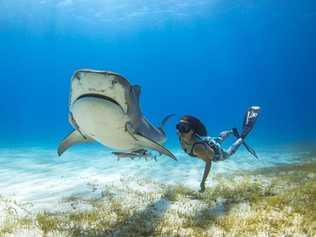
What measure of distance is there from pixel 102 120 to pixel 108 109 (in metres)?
0.33

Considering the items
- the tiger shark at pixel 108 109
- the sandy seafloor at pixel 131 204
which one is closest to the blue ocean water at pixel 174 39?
the sandy seafloor at pixel 131 204

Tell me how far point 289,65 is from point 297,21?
8671 centimetres

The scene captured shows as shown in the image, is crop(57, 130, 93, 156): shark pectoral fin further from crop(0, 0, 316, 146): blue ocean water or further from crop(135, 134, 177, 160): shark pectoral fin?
crop(0, 0, 316, 146): blue ocean water

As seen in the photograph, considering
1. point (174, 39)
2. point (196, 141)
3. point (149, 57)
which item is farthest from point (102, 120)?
point (149, 57)

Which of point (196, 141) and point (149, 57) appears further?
point (149, 57)

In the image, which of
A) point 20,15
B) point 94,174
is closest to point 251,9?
point 20,15

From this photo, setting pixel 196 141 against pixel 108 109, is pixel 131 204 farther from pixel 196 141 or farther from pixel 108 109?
pixel 108 109

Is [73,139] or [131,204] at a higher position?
[73,139]

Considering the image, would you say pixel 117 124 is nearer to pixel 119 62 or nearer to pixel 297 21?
pixel 297 21

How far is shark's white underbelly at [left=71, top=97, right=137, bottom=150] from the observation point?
5.93 meters

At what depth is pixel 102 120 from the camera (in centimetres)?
629

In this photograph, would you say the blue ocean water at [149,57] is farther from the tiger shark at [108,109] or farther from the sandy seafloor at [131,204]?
the tiger shark at [108,109]

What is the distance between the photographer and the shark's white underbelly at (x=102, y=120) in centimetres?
593

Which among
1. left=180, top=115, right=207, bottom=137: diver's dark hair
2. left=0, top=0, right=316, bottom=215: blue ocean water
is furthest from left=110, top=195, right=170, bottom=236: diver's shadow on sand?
left=0, top=0, right=316, bottom=215: blue ocean water
